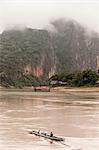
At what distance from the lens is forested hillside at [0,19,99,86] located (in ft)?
357

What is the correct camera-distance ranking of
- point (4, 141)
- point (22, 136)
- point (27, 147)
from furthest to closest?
1. point (22, 136)
2. point (4, 141)
3. point (27, 147)

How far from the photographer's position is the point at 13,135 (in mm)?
11859

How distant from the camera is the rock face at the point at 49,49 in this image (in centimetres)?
10932

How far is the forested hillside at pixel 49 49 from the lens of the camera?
109 meters

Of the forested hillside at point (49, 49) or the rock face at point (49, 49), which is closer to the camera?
the forested hillside at point (49, 49)

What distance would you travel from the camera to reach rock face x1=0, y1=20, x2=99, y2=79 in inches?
4304

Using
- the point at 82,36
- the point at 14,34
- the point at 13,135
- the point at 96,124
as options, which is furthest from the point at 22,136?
the point at 82,36

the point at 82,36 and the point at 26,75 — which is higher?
the point at 82,36

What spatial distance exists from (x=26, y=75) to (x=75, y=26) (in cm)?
4300

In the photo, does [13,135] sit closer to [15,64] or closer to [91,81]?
[91,81]

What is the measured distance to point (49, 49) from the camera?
125 meters

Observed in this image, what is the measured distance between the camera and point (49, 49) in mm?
125250

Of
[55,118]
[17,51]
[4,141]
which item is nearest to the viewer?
[4,141]

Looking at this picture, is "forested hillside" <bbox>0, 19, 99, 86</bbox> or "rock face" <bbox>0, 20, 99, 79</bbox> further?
"rock face" <bbox>0, 20, 99, 79</bbox>
